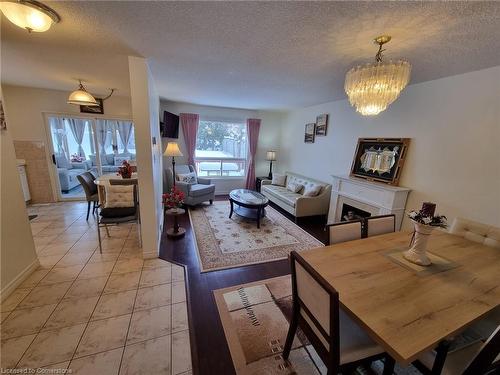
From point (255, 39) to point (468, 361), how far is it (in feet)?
8.26

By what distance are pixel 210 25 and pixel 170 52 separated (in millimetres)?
750

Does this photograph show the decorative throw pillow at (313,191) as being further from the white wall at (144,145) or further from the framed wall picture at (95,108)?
the framed wall picture at (95,108)

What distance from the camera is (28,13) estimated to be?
1364 mm

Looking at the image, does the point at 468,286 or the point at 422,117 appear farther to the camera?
the point at 422,117

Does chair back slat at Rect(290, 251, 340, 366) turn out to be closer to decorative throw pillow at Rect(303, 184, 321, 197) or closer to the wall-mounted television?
decorative throw pillow at Rect(303, 184, 321, 197)

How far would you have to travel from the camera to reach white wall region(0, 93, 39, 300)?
73.7 inches

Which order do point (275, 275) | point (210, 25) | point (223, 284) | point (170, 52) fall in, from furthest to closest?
1. point (275, 275)
2. point (223, 284)
3. point (170, 52)
4. point (210, 25)

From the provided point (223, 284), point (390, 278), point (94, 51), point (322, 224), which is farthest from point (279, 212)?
point (94, 51)

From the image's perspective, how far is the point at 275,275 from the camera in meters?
2.41

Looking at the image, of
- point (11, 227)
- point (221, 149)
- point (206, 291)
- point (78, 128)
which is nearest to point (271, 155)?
point (221, 149)

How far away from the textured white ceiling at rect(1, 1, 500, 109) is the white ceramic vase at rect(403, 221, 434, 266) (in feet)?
4.64

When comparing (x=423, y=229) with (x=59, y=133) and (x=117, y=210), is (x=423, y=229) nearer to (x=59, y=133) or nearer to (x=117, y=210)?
(x=117, y=210)

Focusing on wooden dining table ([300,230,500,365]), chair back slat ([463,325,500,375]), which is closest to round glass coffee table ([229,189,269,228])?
wooden dining table ([300,230,500,365])

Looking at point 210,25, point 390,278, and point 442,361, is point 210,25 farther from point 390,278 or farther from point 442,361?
point 442,361
